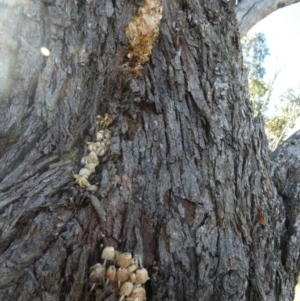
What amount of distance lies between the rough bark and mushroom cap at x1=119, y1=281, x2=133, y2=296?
6.05ft

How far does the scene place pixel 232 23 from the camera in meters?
1.64

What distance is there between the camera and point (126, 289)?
1140 millimetres

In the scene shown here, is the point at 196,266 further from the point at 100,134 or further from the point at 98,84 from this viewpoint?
the point at 98,84

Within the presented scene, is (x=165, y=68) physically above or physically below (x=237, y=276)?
above

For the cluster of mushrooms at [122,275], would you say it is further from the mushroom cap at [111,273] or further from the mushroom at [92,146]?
the mushroom at [92,146]

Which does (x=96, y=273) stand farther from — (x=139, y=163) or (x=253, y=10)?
(x=253, y=10)

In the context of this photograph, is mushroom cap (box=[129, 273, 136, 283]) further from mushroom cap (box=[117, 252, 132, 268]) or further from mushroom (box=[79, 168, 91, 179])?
mushroom (box=[79, 168, 91, 179])

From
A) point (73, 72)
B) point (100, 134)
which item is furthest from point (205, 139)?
point (73, 72)

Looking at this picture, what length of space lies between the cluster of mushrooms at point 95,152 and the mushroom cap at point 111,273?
23 centimetres

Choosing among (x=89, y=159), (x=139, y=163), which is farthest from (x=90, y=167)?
(x=139, y=163)

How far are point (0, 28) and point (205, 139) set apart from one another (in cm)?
79

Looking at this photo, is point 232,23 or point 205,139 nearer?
point 205,139

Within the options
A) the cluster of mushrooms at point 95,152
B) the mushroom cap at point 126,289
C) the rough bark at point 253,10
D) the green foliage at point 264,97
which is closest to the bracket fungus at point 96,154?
the cluster of mushrooms at point 95,152

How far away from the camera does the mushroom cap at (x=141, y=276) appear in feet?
3.80
